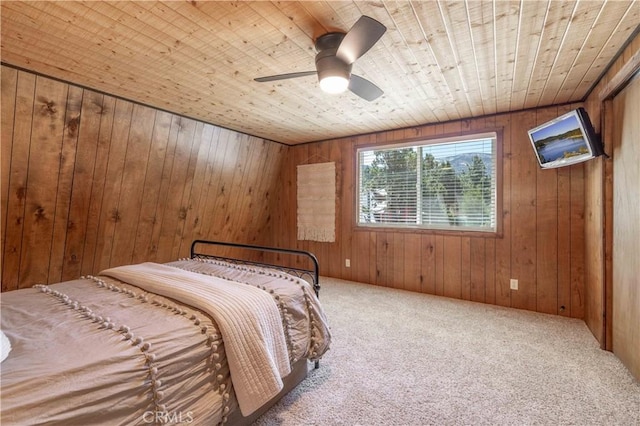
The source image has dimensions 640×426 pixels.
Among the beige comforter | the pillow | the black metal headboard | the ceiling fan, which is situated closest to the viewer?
the beige comforter

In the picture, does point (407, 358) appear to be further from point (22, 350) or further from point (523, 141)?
point (523, 141)

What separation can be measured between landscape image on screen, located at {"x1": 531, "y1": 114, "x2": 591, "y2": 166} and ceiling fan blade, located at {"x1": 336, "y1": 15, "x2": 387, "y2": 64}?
6.75 ft

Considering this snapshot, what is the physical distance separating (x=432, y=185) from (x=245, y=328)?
3.18 metres

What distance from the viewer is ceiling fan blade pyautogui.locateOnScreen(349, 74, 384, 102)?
1.99 m

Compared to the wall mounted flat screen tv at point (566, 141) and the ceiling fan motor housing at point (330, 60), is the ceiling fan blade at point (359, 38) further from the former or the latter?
the wall mounted flat screen tv at point (566, 141)

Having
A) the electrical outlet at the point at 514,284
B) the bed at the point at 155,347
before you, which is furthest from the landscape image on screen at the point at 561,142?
the bed at the point at 155,347

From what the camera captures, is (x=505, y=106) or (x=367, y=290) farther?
(x=367, y=290)

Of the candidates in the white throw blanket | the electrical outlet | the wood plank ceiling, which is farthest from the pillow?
the electrical outlet

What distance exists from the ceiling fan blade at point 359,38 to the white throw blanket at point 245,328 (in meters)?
1.45

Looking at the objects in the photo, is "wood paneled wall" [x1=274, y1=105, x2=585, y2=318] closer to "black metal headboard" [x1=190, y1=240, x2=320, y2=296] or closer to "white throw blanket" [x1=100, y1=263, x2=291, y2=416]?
"black metal headboard" [x1=190, y1=240, x2=320, y2=296]

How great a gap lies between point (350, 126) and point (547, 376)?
3190 millimetres

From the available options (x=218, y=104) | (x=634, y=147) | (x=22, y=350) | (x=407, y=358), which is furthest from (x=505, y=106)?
(x=22, y=350)

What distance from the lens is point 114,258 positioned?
3.28 metres

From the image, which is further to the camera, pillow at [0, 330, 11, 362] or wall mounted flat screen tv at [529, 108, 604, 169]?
wall mounted flat screen tv at [529, 108, 604, 169]
